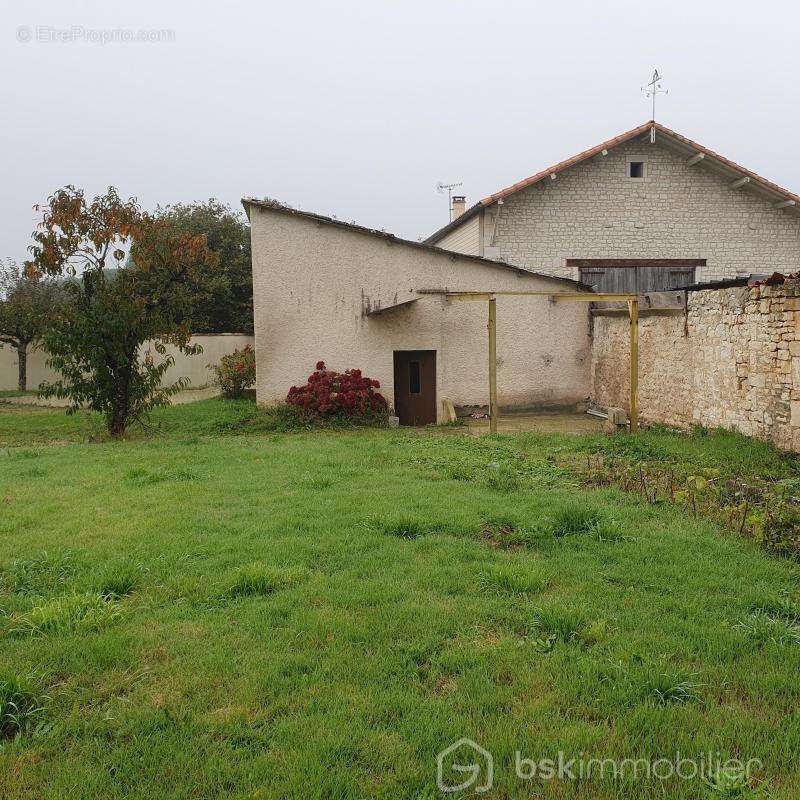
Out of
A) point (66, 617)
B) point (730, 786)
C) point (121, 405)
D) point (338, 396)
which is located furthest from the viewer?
point (338, 396)

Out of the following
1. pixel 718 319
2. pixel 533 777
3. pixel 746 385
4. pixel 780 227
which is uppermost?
pixel 780 227

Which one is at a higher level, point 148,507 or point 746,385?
point 746,385

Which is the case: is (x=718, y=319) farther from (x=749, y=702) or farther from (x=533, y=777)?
(x=533, y=777)

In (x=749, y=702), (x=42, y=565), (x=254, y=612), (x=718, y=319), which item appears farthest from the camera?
(x=718, y=319)

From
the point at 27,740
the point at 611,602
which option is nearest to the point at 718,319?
the point at 611,602

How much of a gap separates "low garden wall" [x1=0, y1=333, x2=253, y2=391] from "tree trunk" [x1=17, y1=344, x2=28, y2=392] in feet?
0.53

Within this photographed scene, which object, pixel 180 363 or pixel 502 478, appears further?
pixel 180 363

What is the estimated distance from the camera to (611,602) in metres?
4.14

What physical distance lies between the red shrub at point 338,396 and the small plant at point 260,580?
9.28m

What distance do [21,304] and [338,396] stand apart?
1517 cm

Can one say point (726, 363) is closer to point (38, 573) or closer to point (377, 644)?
point (377, 644)

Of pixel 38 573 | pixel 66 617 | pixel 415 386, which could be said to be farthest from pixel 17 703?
pixel 415 386

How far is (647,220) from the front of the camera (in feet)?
58.2

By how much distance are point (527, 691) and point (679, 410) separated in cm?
989
